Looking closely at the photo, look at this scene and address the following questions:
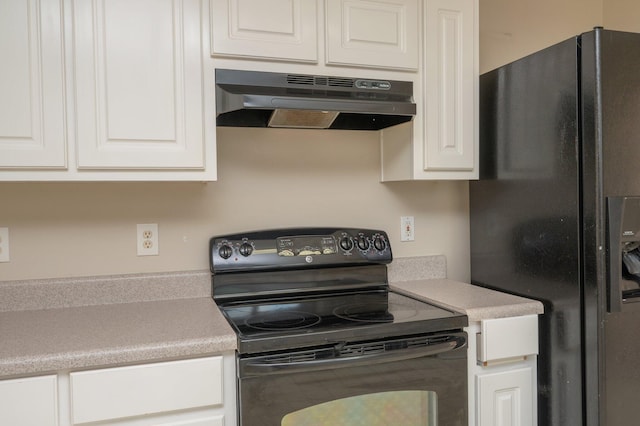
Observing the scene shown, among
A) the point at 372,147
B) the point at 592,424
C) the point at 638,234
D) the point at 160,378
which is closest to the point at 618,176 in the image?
the point at 638,234

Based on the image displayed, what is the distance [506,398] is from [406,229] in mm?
796

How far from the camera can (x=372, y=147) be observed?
2.12m

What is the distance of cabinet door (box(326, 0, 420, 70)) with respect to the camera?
1716mm

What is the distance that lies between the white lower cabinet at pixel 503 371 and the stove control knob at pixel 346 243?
573 millimetres

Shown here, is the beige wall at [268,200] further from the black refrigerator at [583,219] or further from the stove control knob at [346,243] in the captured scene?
the black refrigerator at [583,219]

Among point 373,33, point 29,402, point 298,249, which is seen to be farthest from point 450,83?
point 29,402

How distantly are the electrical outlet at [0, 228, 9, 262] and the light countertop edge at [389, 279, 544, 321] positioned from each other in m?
1.42

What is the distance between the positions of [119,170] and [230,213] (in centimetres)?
51

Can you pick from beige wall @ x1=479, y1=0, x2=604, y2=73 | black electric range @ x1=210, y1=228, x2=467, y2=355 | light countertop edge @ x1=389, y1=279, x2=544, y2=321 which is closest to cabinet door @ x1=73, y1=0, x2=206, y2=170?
black electric range @ x1=210, y1=228, x2=467, y2=355

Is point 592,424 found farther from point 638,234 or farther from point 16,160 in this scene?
point 16,160

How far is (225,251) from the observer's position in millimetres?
1826

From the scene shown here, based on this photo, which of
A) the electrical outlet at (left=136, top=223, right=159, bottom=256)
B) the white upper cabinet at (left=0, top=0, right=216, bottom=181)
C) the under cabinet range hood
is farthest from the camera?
the electrical outlet at (left=136, top=223, right=159, bottom=256)

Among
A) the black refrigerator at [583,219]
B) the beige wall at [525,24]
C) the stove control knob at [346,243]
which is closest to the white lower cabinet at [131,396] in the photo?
the stove control knob at [346,243]

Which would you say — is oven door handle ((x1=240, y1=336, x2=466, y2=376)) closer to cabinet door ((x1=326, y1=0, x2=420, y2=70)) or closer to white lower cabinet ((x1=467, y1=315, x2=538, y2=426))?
white lower cabinet ((x1=467, y1=315, x2=538, y2=426))
